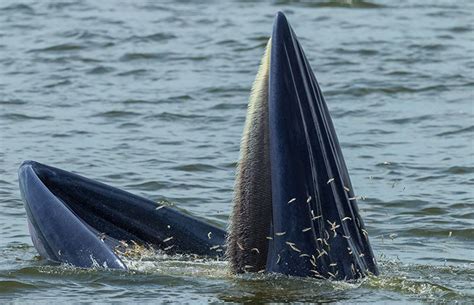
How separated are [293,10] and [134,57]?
4.08 m

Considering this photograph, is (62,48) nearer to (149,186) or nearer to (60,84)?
(60,84)

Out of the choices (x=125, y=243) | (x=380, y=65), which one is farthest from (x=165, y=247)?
(x=380, y=65)

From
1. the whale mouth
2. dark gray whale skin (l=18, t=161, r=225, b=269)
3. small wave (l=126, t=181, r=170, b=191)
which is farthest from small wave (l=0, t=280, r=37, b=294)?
small wave (l=126, t=181, r=170, b=191)

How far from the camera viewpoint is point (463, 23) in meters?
19.6

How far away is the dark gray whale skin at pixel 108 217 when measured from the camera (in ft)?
27.2

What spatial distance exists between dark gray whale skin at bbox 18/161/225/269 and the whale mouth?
0.98 m

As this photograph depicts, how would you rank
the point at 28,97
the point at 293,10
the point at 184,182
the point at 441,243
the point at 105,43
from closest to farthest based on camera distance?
the point at 441,243, the point at 184,182, the point at 28,97, the point at 105,43, the point at 293,10

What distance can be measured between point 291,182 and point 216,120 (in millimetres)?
6943

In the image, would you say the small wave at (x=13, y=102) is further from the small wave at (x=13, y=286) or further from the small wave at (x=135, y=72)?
the small wave at (x=13, y=286)

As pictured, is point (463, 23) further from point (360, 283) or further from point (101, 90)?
point (360, 283)

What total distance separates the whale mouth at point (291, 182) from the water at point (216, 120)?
0.61 feet

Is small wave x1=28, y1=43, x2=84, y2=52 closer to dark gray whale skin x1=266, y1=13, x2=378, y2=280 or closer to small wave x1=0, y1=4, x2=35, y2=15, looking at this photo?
small wave x1=0, y1=4, x2=35, y2=15

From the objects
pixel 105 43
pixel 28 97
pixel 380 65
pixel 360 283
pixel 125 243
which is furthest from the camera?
pixel 105 43

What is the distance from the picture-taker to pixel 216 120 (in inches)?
565
